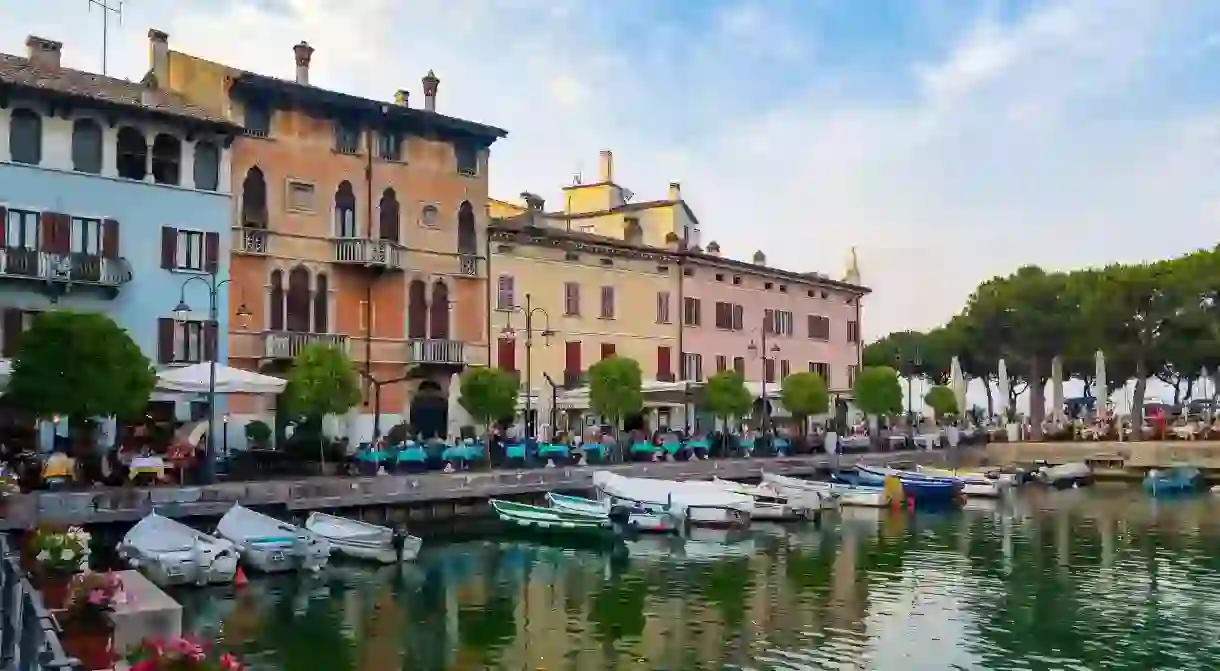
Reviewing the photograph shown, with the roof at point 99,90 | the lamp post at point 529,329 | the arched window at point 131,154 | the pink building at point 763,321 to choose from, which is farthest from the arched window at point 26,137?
the pink building at point 763,321

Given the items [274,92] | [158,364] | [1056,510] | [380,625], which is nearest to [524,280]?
[274,92]

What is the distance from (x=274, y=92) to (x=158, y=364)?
10.6 metres

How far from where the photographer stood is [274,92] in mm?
42969

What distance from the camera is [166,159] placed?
40.3m

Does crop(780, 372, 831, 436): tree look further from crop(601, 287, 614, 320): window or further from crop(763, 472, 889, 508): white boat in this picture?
crop(601, 287, 614, 320): window

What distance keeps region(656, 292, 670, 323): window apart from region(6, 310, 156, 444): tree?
3019 cm

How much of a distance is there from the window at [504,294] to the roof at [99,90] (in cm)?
1280

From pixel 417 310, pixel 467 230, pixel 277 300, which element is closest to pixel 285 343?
pixel 277 300

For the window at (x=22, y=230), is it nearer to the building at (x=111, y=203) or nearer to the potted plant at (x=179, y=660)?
the building at (x=111, y=203)

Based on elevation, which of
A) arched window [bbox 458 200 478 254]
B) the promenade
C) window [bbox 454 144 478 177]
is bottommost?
the promenade

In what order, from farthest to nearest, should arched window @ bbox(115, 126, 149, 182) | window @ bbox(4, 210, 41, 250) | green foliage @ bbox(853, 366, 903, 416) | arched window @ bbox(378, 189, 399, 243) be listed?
green foliage @ bbox(853, 366, 903, 416)
arched window @ bbox(378, 189, 399, 243)
arched window @ bbox(115, 126, 149, 182)
window @ bbox(4, 210, 41, 250)

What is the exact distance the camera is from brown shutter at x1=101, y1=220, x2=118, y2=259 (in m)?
38.2

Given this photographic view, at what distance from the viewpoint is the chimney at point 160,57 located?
143ft

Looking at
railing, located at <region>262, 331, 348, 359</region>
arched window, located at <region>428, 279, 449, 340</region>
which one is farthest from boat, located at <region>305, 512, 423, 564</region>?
arched window, located at <region>428, 279, 449, 340</region>
